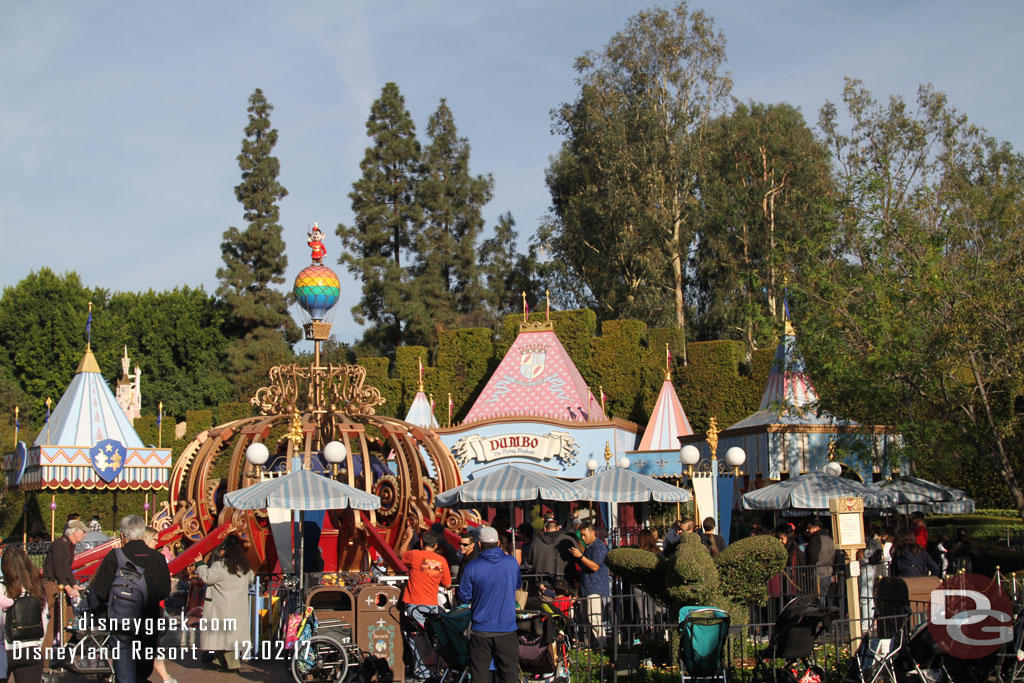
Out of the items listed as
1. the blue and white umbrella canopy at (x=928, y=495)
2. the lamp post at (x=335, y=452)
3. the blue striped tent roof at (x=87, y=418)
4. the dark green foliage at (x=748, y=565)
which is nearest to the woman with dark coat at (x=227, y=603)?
the lamp post at (x=335, y=452)

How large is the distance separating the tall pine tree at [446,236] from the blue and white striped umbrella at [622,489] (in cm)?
2209

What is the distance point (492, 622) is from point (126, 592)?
2.55 meters

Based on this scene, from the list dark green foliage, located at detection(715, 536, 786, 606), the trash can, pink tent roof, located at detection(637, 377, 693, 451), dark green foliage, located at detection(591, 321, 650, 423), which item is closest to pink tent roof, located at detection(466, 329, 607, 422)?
dark green foliage, located at detection(591, 321, 650, 423)

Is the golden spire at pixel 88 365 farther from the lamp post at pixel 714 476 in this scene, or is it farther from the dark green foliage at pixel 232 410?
the lamp post at pixel 714 476

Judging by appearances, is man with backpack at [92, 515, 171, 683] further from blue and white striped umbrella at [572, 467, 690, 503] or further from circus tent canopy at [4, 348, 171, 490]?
circus tent canopy at [4, 348, 171, 490]

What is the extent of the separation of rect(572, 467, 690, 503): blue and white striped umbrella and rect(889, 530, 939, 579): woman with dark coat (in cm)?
328

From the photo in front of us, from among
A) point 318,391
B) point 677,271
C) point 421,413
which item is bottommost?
point 318,391

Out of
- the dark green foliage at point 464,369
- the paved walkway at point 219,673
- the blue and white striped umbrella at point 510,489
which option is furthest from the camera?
the dark green foliage at point 464,369

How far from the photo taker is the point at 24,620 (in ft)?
22.4

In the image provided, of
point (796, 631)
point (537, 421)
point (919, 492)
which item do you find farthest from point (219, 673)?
point (537, 421)

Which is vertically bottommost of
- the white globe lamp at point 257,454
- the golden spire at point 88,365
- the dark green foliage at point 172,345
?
the white globe lamp at point 257,454

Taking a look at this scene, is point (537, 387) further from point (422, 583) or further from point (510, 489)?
point (422, 583)

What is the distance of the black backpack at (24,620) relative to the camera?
22.1 feet

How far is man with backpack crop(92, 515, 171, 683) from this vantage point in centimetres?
681
